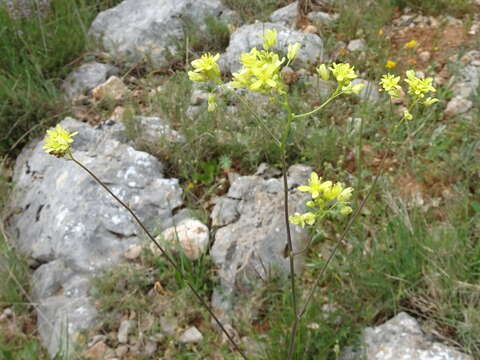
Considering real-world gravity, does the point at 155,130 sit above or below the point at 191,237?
above

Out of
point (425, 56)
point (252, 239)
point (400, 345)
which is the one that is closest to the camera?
point (400, 345)

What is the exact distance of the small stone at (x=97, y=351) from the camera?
Answer: 85.0 inches

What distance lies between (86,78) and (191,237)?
1856mm

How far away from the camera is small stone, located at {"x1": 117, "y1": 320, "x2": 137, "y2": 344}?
2213mm

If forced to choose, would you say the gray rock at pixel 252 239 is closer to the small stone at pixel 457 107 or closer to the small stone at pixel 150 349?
the small stone at pixel 150 349

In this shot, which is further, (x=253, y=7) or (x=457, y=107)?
(x=253, y=7)

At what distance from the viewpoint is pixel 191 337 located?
216 centimetres

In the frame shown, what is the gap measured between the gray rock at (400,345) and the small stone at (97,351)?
1.05m

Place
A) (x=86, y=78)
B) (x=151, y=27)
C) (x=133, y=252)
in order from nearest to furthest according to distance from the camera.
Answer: (x=133, y=252), (x=86, y=78), (x=151, y=27)

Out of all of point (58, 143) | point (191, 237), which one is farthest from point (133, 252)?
point (58, 143)

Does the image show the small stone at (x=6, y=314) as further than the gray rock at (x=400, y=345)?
Yes

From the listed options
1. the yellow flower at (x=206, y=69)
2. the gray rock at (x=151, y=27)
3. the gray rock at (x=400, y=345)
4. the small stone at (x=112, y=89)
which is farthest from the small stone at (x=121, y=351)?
the gray rock at (x=151, y=27)

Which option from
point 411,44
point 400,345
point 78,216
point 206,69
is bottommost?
point 400,345

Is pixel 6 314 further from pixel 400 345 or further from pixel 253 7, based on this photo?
pixel 253 7
